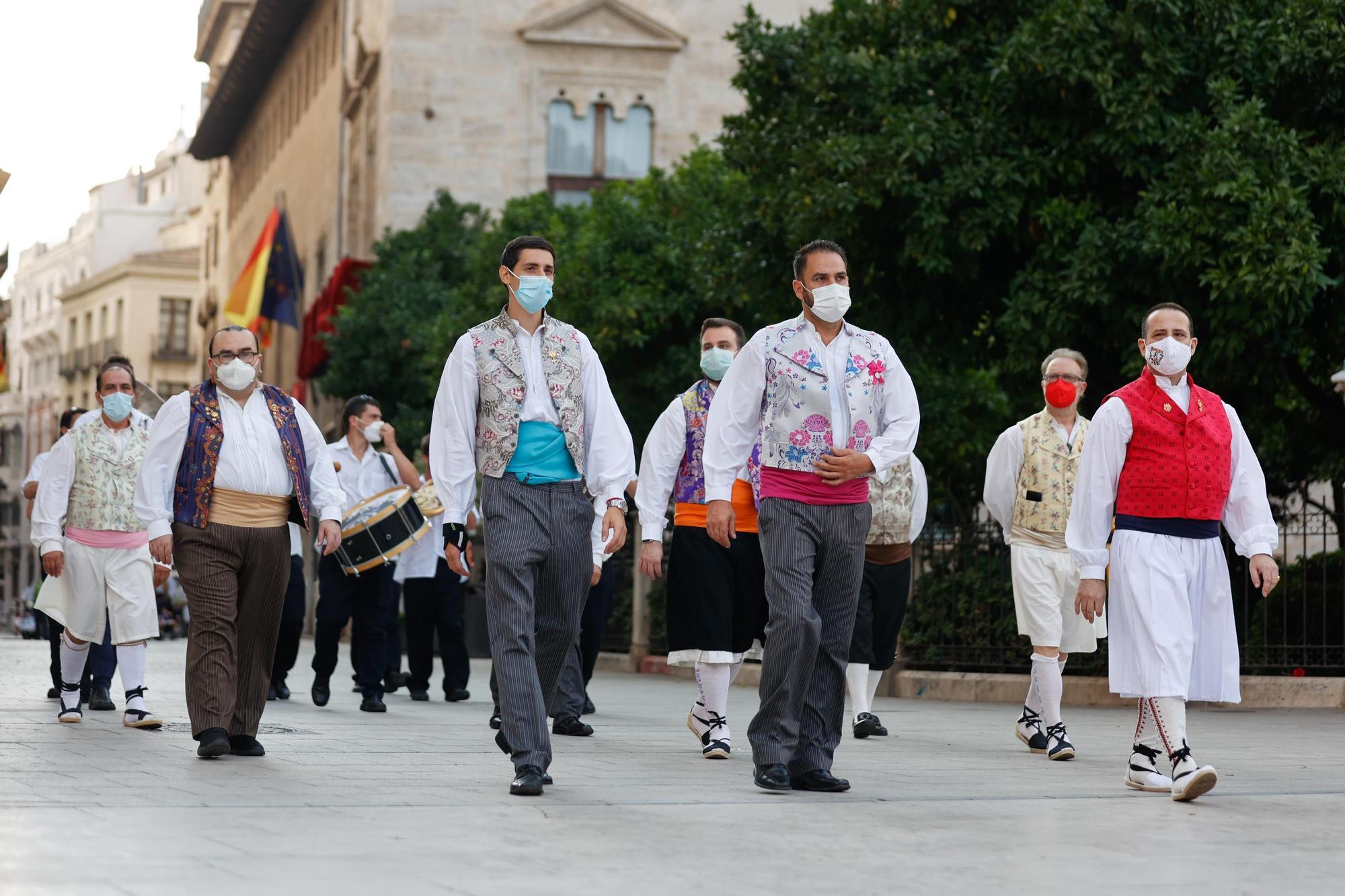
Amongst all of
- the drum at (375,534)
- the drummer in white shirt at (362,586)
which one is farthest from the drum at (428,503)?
the drum at (375,534)

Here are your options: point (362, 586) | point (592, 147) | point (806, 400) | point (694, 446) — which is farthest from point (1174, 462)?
point (592, 147)

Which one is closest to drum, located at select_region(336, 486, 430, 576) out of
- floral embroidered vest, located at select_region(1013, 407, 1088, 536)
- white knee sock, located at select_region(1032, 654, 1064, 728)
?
floral embroidered vest, located at select_region(1013, 407, 1088, 536)

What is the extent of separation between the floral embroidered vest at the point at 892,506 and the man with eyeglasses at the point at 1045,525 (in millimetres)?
904

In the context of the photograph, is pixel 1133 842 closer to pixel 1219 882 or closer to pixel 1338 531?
pixel 1219 882

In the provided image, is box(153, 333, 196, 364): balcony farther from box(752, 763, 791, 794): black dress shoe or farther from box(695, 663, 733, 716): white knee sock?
box(752, 763, 791, 794): black dress shoe

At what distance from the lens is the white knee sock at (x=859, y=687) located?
1221 cm

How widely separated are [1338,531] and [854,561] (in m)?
7.99

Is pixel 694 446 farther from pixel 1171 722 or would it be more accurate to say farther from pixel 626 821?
pixel 626 821

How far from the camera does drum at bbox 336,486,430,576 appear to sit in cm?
1430

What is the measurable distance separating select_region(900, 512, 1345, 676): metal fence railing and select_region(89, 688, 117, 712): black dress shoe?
668cm

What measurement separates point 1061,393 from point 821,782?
138 inches

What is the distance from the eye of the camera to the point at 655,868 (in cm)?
614

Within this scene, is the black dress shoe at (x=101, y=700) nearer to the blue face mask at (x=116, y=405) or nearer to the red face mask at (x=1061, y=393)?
the blue face mask at (x=116, y=405)

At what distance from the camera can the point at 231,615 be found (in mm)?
9633
